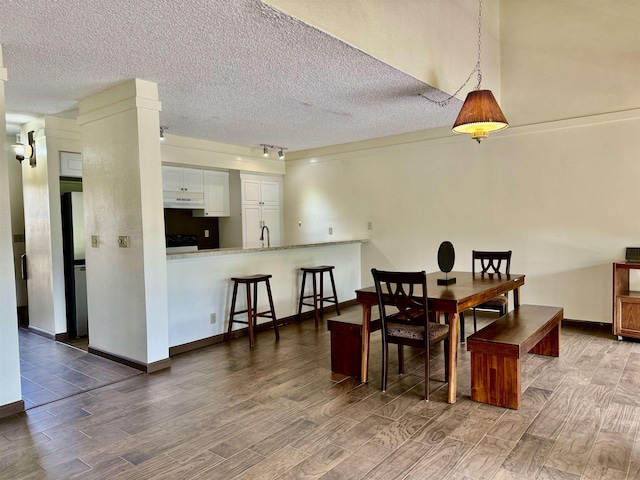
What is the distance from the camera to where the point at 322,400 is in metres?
2.97

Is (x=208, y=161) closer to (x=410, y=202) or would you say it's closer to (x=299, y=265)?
(x=299, y=265)

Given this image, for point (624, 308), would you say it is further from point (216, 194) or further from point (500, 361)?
point (216, 194)

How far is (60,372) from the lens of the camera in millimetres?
3645

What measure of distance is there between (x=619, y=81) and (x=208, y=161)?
16.2 feet

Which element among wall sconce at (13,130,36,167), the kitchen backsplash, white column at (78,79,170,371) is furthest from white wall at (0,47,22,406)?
the kitchen backsplash

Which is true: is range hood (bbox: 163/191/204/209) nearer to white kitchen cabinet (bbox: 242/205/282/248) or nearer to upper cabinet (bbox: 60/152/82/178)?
white kitchen cabinet (bbox: 242/205/282/248)

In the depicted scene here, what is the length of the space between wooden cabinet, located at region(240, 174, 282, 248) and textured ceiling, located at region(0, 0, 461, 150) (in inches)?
69.9

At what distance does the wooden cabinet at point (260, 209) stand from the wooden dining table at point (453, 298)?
3.54 meters

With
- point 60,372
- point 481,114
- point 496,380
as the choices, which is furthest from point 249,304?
point 481,114

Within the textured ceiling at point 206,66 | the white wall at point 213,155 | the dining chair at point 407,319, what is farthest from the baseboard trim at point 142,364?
the white wall at point 213,155

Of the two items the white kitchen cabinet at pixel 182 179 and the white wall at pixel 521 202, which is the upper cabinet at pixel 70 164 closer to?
the white kitchen cabinet at pixel 182 179

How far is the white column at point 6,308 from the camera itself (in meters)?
2.78

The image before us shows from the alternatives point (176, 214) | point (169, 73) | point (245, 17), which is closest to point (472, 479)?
point (245, 17)

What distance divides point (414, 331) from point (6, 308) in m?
2.74
